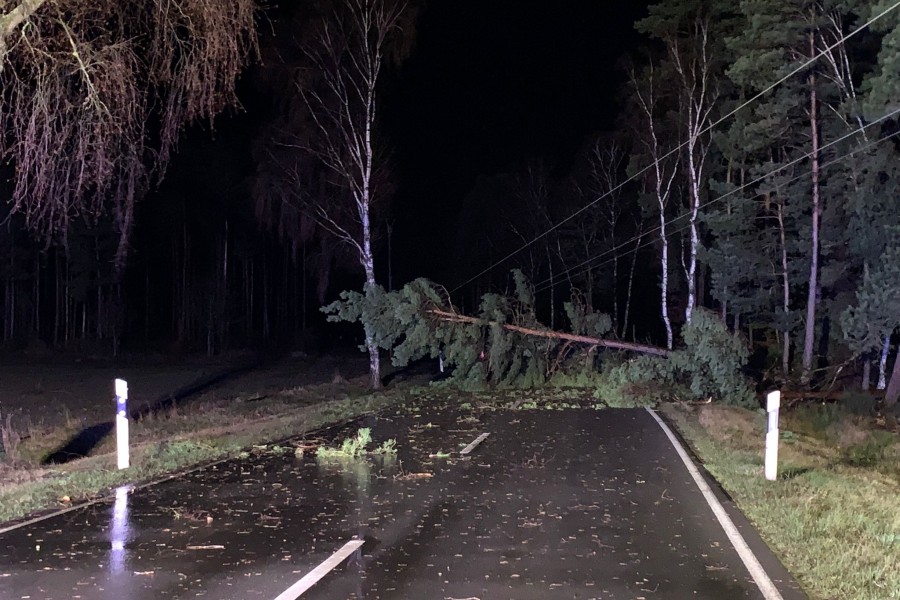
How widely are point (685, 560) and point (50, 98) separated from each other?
873 cm

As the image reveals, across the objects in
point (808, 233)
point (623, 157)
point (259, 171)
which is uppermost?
point (623, 157)

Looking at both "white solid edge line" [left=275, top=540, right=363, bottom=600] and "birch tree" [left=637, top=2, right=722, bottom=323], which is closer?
"white solid edge line" [left=275, top=540, right=363, bottom=600]

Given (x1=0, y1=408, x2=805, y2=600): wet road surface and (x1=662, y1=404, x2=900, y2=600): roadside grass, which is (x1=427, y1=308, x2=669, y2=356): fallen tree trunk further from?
(x1=0, y1=408, x2=805, y2=600): wet road surface

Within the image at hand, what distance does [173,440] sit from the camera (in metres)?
13.6

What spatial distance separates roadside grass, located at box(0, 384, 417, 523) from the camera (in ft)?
31.1

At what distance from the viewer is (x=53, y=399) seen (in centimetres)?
2473

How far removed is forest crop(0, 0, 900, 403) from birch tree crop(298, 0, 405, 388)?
8 centimetres

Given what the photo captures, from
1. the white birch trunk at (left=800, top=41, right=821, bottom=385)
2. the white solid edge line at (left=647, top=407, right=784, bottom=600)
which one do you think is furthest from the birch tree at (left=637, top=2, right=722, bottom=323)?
the white solid edge line at (left=647, top=407, right=784, bottom=600)

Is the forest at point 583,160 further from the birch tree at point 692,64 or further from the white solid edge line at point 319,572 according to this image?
the white solid edge line at point 319,572

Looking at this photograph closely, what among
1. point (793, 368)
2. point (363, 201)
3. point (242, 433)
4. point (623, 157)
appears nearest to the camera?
point (242, 433)

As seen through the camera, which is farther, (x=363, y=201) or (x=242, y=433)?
(x=363, y=201)

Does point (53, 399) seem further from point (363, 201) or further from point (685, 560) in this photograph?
point (685, 560)

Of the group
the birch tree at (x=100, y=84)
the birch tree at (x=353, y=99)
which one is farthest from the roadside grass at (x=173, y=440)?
the birch tree at (x=353, y=99)

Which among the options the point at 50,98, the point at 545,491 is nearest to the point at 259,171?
the point at 50,98
